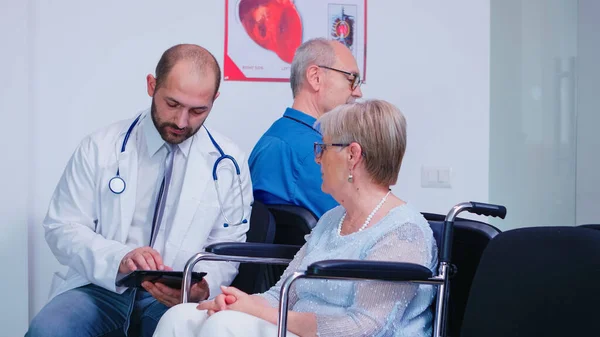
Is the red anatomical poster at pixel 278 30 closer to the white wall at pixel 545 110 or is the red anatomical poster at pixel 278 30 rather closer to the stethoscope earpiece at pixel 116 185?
the white wall at pixel 545 110

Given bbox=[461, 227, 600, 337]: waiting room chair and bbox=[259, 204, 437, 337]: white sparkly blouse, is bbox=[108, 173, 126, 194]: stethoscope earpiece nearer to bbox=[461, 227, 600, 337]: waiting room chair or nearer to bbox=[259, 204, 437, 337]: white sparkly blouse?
bbox=[259, 204, 437, 337]: white sparkly blouse

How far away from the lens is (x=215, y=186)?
242 cm

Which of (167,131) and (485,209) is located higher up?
(167,131)

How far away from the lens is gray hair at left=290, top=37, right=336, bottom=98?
9.23 ft

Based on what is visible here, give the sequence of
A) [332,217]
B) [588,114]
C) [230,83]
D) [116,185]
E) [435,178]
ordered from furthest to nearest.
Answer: [588,114] → [435,178] → [230,83] → [116,185] → [332,217]

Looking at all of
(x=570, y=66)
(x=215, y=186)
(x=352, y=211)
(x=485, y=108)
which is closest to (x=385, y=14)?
(x=485, y=108)

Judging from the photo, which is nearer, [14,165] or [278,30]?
[14,165]

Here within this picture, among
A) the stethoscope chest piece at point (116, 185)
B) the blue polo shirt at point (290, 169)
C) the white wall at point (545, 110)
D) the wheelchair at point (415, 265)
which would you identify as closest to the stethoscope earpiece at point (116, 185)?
the stethoscope chest piece at point (116, 185)

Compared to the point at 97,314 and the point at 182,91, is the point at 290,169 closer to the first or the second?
the point at 182,91

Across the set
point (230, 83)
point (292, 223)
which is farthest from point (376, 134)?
point (230, 83)

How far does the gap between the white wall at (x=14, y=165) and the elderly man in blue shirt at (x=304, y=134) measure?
3.21 ft

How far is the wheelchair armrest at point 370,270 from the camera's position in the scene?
1.60 meters

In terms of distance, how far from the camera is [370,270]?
1.64 metres

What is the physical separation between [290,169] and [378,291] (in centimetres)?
87
